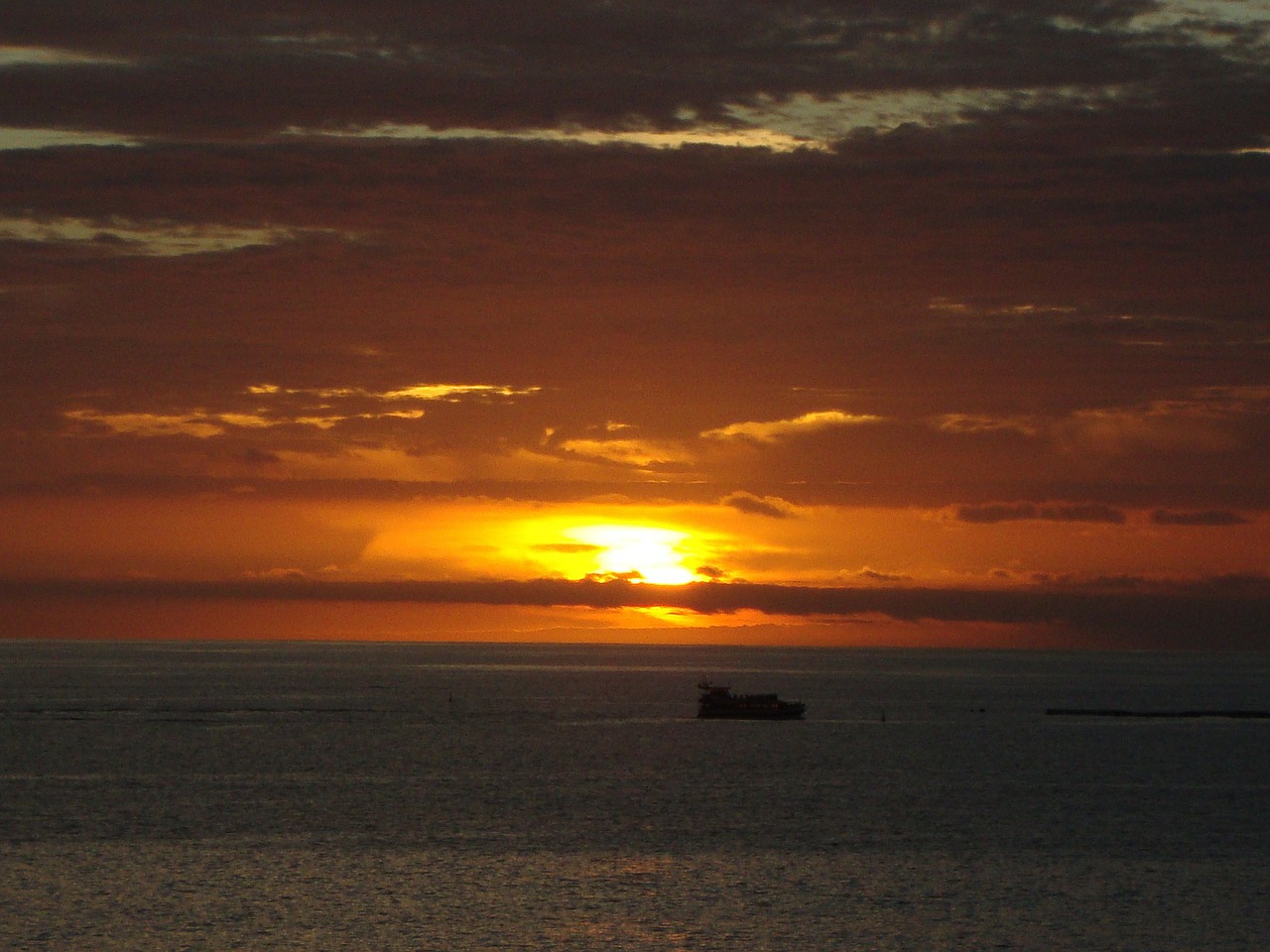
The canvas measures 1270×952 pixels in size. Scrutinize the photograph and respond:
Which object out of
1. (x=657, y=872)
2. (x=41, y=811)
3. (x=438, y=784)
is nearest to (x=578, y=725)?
(x=438, y=784)

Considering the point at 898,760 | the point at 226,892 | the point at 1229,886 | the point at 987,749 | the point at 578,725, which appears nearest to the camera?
the point at 226,892

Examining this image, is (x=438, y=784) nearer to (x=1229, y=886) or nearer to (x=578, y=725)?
(x=1229, y=886)

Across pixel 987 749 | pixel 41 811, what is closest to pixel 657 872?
pixel 41 811

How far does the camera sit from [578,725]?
19825 cm

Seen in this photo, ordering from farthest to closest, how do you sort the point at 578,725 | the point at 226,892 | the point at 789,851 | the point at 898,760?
the point at 578,725, the point at 898,760, the point at 789,851, the point at 226,892

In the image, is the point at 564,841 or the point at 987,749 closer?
the point at 564,841

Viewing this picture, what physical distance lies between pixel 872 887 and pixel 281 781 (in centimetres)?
6084

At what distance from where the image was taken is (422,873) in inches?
3024

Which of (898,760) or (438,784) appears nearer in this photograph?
(438,784)

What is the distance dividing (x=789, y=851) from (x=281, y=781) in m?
50.6

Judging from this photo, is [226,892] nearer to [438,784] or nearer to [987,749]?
[438,784]

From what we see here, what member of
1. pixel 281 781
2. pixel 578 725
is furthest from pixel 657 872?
pixel 578 725

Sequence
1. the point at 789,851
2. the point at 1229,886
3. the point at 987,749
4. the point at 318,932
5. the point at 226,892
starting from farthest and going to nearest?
the point at 987,749, the point at 789,851, the point at 1229,886, the point at 226,892, the point at 318,932

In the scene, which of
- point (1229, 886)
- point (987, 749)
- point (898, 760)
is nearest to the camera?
point (1229, 886)
